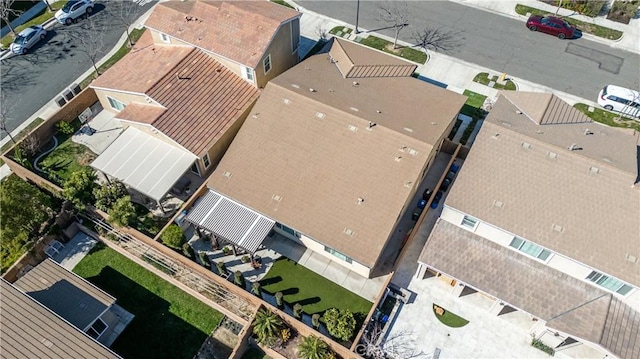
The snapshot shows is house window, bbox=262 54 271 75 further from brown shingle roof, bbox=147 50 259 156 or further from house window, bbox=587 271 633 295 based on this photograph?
house window, bbox=587 271 633 295

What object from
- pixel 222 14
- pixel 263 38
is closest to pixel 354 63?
pixel 263 38

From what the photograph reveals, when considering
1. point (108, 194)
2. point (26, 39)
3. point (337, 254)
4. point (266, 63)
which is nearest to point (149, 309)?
point (108, 194)

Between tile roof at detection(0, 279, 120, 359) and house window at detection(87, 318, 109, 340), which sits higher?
house window at detection(87, 318, 109, 340)

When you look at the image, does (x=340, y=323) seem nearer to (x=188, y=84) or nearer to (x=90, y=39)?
(x=188, y=84)

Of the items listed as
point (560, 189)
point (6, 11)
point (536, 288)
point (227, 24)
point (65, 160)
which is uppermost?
point (227, 24)

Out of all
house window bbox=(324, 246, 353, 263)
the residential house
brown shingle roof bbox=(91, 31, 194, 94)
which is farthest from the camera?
brown shingle roof bbox=(91, 31, 194, 94)

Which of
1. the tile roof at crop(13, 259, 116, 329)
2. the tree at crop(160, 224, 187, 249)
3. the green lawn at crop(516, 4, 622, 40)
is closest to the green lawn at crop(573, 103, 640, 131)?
the green lawn at crop(516, 4, 622, 40)

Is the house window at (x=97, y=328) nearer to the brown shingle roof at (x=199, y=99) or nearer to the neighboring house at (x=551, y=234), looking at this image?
the brown shingle roof at (x=199, y=99)
